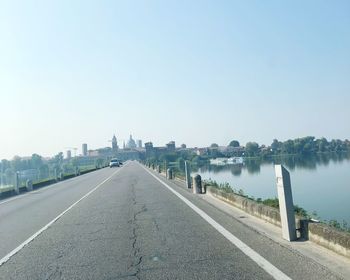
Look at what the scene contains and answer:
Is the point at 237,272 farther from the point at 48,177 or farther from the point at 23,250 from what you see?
the point at 48,177

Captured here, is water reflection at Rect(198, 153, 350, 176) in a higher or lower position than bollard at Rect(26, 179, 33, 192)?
lower

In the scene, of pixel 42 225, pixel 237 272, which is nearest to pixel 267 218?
pixel 237 272

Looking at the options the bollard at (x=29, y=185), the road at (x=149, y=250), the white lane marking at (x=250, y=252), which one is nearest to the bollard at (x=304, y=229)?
the road at (x=149, y=250)

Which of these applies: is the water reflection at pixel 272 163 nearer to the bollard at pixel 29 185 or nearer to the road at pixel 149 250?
the bollard at pixel 29 185

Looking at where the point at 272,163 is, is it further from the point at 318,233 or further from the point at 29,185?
the point at 318,233

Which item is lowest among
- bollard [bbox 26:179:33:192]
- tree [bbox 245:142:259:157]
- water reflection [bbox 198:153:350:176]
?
water reflection [bbox 198:153:350:176]

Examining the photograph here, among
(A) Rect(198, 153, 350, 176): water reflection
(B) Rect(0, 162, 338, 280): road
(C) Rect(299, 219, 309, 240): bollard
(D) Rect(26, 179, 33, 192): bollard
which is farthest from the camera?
(A) Rect(198, 153, 350, 176): water reflection

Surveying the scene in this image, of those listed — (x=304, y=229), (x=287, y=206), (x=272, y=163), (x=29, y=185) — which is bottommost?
(x=304, y=229)

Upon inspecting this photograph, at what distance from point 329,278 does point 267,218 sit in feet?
14.4

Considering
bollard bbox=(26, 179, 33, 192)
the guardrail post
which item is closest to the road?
the guardrail post

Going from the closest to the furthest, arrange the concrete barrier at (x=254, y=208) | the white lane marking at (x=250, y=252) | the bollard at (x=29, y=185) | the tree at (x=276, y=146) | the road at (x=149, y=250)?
the white lane marking at (x=250, y=252) → the road at (x=149, y=250) → the concrete barrier at (x=254, y=208) → the bollard at (x=29, y=185) → the tree at (x=276, y=146)

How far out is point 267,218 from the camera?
9.42m

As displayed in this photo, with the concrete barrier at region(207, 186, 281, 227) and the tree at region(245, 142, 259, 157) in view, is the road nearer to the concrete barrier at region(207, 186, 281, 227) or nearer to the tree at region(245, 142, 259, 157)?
the concrete barrier at region(207, 186, 281, 227)

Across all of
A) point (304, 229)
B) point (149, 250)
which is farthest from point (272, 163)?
point (149, 250)
